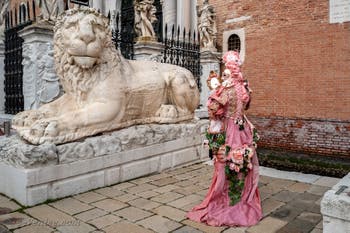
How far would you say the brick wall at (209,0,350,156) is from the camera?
8312mm

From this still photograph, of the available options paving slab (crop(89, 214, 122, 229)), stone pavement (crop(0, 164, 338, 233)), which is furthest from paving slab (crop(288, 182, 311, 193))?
paving slab (crop(89, 214, 122, 229))

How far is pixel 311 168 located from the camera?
5.86 metres

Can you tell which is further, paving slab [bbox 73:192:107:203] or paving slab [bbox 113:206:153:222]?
paving slab [bbox 73:192:107:203]

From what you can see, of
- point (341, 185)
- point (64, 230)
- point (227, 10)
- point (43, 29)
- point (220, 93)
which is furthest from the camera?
point (227, 10)

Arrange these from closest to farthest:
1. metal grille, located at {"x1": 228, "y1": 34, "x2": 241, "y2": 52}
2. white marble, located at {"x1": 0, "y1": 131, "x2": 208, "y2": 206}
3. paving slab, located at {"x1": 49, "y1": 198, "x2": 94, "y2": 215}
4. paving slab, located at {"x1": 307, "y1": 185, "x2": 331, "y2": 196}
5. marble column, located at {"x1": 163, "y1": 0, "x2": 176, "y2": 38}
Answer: paving slab, located at {"x1": 49, "y1": 198, "x2": 94, "y2": 215} < white marble, located at {"x1": 0, "y1": 131, "x2": 208, "y2": 206} < paving slab, located at {"x1": 307, "y1": 185, "x2": 331, "y2": 196} < metal grille, located at {"x1": 228, "y1": 34, "x2": 241, "y2": 52} < marble column, located at {"x1": 163, "y1": 0, "x2": 176, "y2": 38}

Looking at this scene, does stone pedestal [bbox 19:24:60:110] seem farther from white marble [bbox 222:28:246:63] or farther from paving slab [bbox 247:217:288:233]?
white marble [bbox 222:28:246:63]

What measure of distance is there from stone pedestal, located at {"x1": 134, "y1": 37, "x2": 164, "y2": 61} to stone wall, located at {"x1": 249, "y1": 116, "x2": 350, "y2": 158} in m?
3.81

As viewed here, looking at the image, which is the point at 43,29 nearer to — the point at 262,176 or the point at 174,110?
the point at 174,110

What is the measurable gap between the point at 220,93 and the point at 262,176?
232cm

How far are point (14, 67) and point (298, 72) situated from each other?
272 inches

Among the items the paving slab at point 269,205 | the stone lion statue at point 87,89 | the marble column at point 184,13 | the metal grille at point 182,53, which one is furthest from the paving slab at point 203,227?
the marble column at point 184,13

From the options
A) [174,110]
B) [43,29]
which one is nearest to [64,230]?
[174,110]

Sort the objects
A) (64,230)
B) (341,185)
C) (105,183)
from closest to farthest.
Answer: (341,185), (64,230), (105,183)

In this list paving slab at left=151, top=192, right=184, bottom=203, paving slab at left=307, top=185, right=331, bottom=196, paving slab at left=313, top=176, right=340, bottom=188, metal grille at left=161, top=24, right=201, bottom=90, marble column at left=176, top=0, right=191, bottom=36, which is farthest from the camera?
marble column at left=176, top=0, right=191, bottom=36
